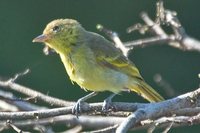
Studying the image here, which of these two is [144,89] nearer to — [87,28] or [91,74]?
[91,74]

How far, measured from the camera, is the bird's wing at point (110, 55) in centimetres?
468

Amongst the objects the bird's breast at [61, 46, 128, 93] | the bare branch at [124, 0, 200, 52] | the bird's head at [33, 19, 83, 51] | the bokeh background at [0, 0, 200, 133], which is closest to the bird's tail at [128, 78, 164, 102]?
the bird's breast at [61, 46, 128, 93]

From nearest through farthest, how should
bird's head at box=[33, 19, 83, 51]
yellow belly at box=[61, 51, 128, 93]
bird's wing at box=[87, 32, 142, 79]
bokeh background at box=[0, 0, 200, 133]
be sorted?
1. yellow belly at box=[61, 51, 128, 93]
2. bird's head at box=[33, 19, 83, 51]
3. bird's wing at box=[87, 32, 142, 79]
4. bokeh background at box=[0, 0, 200, 133]

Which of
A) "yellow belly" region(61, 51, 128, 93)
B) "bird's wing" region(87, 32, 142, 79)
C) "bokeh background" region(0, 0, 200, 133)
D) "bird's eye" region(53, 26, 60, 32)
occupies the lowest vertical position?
"yellow belly" region(61, 51, 128, 93)

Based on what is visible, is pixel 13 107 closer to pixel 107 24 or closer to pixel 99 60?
pixel 99 60

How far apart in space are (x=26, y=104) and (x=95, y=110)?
0.94 m

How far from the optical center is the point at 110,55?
4.73 m

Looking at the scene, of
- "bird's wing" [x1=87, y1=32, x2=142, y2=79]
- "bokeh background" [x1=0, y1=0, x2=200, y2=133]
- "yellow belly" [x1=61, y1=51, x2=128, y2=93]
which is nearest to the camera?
"yellow belly" [x1=61, y1=51, x2=128, y2=93]

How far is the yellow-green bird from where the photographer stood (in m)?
4.47

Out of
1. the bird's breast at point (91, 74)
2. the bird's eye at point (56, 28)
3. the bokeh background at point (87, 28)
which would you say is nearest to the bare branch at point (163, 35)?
the bird's breast at point (91, 74)

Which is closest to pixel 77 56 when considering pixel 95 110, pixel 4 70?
pixel 95 110

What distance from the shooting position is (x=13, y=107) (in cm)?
444

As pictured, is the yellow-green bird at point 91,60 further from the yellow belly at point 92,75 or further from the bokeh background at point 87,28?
the bokeh background at point 87,28

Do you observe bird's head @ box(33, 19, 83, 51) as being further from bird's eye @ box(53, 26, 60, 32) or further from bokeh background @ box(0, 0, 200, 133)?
bokeh background @ box(0, 0, 200, 133)
